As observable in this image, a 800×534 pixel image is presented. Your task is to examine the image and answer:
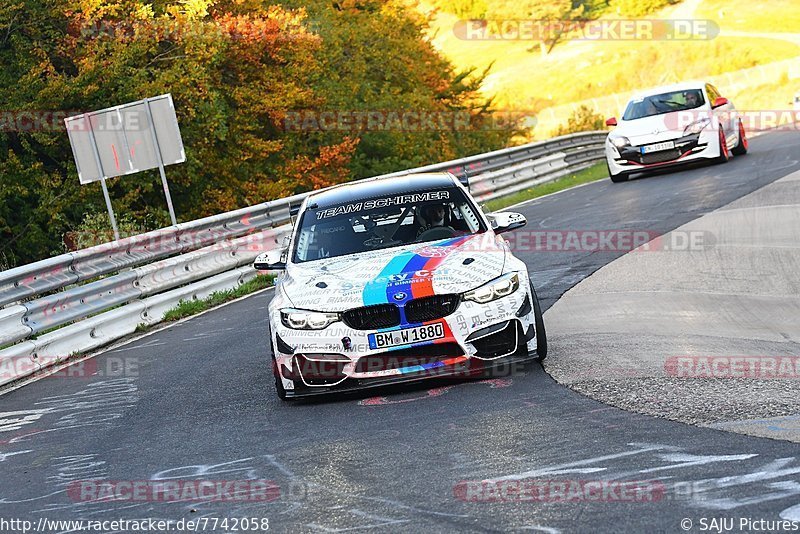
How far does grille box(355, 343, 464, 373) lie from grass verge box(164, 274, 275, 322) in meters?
7.11

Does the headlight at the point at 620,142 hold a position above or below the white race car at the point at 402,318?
below

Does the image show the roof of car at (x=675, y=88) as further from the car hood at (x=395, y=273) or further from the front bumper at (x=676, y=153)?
the car hood at (x=395, y=273)

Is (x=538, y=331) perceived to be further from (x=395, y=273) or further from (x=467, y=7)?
(x=467, y=7)

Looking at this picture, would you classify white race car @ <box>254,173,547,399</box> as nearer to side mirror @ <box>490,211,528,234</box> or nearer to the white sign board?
side mirror @ <box>490,211,528,234</box>

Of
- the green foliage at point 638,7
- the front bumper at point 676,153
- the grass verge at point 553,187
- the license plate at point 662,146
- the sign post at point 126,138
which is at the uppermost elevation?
the sign post at point 126,138

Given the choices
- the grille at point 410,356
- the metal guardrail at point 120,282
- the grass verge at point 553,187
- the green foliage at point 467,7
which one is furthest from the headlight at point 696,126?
the green foliage at point 467,7

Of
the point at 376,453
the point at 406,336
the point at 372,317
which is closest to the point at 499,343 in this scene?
the point at 406,336

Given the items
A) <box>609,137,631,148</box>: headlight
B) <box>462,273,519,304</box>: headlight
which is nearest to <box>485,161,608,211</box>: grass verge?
<box>609,137,631,148</box>: headlight

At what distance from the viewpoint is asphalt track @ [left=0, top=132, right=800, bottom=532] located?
200 inches

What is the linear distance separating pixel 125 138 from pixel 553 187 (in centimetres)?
1168

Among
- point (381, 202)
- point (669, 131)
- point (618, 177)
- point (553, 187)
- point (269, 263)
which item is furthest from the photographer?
point (553, 187)

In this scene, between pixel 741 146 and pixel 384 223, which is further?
pixel 741 146

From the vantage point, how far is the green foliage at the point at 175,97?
27.4m

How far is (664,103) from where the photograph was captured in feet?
78.7
